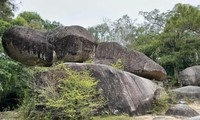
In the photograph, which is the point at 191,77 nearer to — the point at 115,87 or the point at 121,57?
the point at 121,57

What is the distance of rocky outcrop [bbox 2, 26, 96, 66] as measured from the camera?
37.0 feet

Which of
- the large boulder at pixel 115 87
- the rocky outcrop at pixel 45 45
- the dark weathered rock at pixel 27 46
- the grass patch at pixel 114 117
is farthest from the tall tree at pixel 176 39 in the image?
the grass patch at pixel 114 117

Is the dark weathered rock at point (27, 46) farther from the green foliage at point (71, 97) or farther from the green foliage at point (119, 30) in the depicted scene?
the green foliage at point (119, 30)

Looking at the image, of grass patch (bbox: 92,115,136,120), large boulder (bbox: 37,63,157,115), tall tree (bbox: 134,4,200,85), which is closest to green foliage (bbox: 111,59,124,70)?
large boulder (bbox: 37,63,157,115)

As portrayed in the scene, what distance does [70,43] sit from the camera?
11.4 m

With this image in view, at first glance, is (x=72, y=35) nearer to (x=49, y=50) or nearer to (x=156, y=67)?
(x=49, y=50)

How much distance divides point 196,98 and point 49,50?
759cm

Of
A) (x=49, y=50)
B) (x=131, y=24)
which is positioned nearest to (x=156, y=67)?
(x=49, y=50)

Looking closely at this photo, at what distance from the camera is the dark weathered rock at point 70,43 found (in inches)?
448

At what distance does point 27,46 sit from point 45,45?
64cm

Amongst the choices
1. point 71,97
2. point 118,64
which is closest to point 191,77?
point 118,64

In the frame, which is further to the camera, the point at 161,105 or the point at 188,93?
the point at 188,93

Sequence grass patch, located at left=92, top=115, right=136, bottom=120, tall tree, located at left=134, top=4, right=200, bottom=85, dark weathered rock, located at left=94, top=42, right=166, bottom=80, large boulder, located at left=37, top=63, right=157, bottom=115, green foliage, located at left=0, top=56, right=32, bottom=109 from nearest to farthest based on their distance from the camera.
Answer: grass patch, located at left=92, top=115, right=136, bottom=120
large boulder, located at left=37, top=63, right=157, bottom=115
green foliage, located at left=0, top=56, right=32, bottom=109
dark weathered rock, located at left=94, top=42, right=166, bottom=80
tall tree, located at left=134, top=4, right=200, bottom=85

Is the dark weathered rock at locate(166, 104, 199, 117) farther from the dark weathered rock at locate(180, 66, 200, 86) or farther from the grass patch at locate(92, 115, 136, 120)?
the dark weathered rock at locate(180, 66, 200, 86)
